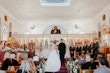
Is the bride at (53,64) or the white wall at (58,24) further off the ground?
the white wall at (58,24)

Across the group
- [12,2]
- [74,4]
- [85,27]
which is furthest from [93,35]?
[12,2]

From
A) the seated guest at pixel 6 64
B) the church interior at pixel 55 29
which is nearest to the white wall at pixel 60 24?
the church interior at pixel 55 29

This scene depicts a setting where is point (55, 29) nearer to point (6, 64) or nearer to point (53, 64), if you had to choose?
point (53, 64)

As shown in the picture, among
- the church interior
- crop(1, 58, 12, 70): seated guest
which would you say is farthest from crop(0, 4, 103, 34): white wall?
crop(1, 58, 12, 70): seated guest

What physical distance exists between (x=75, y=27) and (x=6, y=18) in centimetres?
806

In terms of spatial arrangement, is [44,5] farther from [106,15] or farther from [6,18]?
[106,15]

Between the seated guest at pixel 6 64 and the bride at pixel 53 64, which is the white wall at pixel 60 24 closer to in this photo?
the bride at pixel 53 64

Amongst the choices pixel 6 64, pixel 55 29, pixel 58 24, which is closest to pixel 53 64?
pixel 6 64

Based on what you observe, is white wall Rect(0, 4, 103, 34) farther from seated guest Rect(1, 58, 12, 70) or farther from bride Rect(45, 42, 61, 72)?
seated guest Rect(1, 58, 12, 70)

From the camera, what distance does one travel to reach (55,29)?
20812 millimetres

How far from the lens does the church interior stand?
11945 mm

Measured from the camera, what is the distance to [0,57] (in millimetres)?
9711

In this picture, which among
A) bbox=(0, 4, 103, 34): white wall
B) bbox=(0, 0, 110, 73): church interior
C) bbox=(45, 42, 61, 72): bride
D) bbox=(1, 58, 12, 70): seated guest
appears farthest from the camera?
bbox=(0, 4, 103, 34): white wall

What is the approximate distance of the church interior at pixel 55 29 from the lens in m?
11.9
